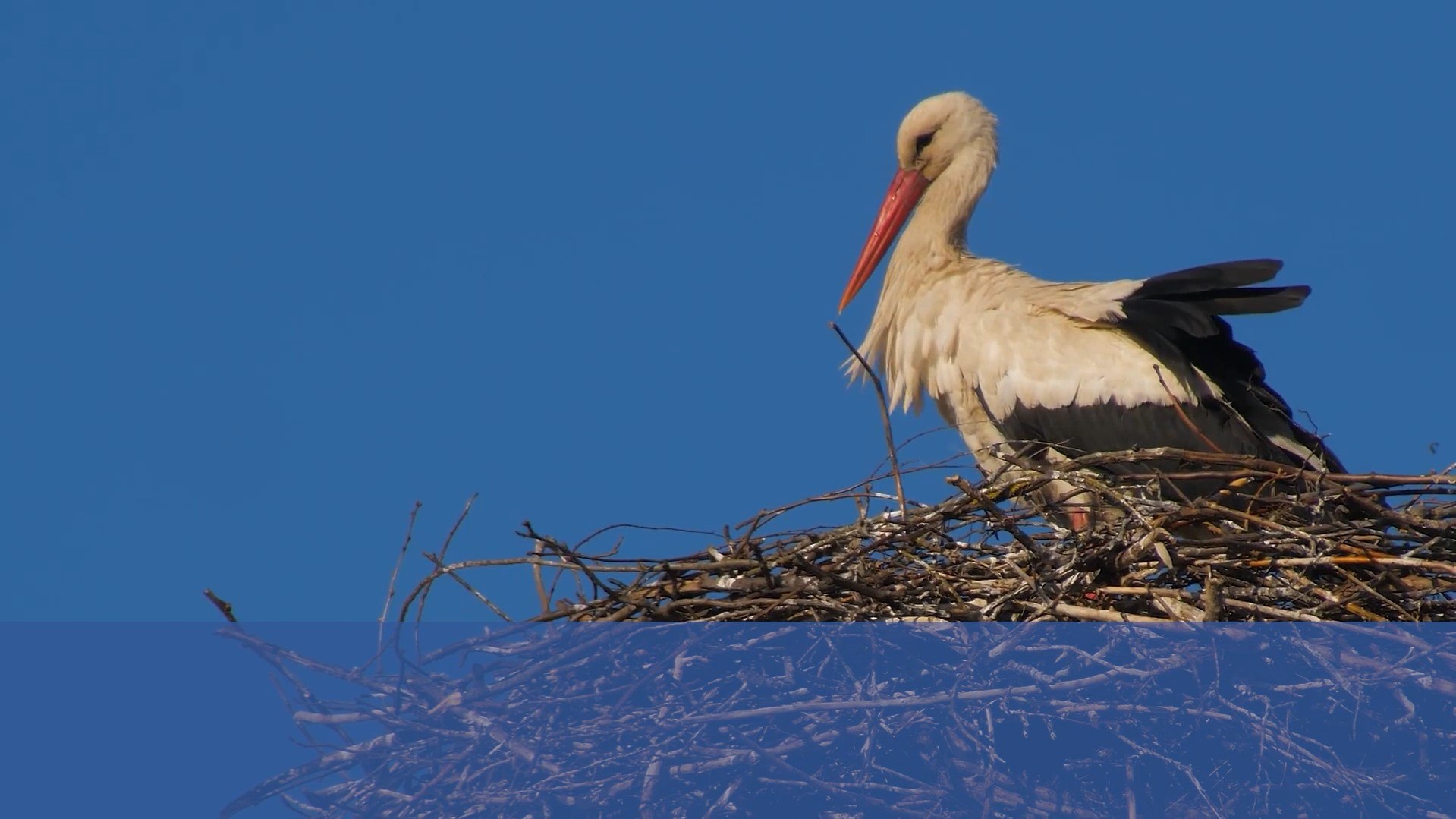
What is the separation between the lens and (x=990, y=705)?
154 inches

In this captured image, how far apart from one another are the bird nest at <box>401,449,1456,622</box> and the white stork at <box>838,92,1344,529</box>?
419 millimetres

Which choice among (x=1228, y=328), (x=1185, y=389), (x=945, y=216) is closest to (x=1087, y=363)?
(x=1185, y=389)

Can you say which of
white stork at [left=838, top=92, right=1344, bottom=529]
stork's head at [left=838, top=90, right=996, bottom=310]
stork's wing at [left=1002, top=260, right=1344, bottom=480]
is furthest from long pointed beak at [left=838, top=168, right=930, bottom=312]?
stork's wing at [left=1002, top=260, right=1344, bottom=480]

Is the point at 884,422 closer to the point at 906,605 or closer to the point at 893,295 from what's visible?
the point at 906,605

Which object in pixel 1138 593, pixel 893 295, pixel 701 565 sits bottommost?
pixel 1138 593

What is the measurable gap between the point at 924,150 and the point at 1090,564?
2650 millimetres

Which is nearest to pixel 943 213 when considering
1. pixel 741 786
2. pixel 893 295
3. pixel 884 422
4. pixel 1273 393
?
pixel 893 295

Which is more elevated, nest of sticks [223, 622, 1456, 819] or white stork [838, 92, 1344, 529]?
white stork [838, 92, 1344, 529]

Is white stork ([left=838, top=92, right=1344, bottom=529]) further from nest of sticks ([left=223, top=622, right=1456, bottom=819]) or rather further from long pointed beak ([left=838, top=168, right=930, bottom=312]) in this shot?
nest of sticks ([left=223, top=622, right=1456, bottom=819])

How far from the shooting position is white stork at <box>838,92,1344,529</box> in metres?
5.12

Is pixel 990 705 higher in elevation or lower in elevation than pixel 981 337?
lower

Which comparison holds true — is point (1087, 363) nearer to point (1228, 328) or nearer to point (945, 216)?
point (1228, 328)

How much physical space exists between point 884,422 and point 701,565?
1.84ft

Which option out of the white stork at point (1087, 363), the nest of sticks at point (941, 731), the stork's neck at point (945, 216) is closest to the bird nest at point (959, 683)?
the nest of sticks at point (941, 731)
